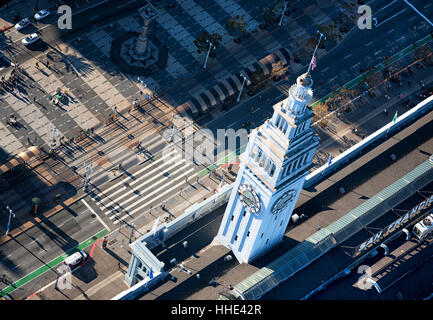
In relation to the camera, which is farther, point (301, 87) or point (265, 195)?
point (265, 195)

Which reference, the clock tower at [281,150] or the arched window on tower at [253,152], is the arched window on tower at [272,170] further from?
the arched window on tower at [253,152]

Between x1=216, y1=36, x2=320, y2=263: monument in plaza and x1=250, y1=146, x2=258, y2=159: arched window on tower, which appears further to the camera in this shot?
x1=250, y1=146, x2=258, y2=159: arched window on tower

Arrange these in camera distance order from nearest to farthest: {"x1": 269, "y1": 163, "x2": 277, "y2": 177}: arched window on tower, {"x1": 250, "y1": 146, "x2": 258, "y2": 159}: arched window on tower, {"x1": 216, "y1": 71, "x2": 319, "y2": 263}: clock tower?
{"x1": 216, "y1": 71, "x2": 319, "y2": 263}: clock tower
{"x1": 269, "y1": 163, "x2": 277, "y2": 177}: arched window on tower
{"x1": 250, "y1": 146, "x2": 258, "y2": 159}: arched window on tower

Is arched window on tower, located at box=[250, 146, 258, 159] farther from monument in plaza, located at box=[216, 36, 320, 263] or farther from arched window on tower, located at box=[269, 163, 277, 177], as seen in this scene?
arched window on tower, located at box=[269, 163, 277, 177]

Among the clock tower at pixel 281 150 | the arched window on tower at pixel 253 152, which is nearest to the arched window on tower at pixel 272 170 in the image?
the clock tower at pixel 281 150

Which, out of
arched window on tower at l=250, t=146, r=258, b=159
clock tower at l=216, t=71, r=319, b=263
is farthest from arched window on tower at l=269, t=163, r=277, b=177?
arched window on tower at l=250, t=146, r=258, b=159

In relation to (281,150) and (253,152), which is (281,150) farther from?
(253,152)

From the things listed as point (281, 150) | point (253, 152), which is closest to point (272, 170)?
point (253, 152)

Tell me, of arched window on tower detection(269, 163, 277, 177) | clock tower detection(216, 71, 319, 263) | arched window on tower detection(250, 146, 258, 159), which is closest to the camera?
clock tower detection(216, 71, 319, 263)

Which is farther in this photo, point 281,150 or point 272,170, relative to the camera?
point 272,170
